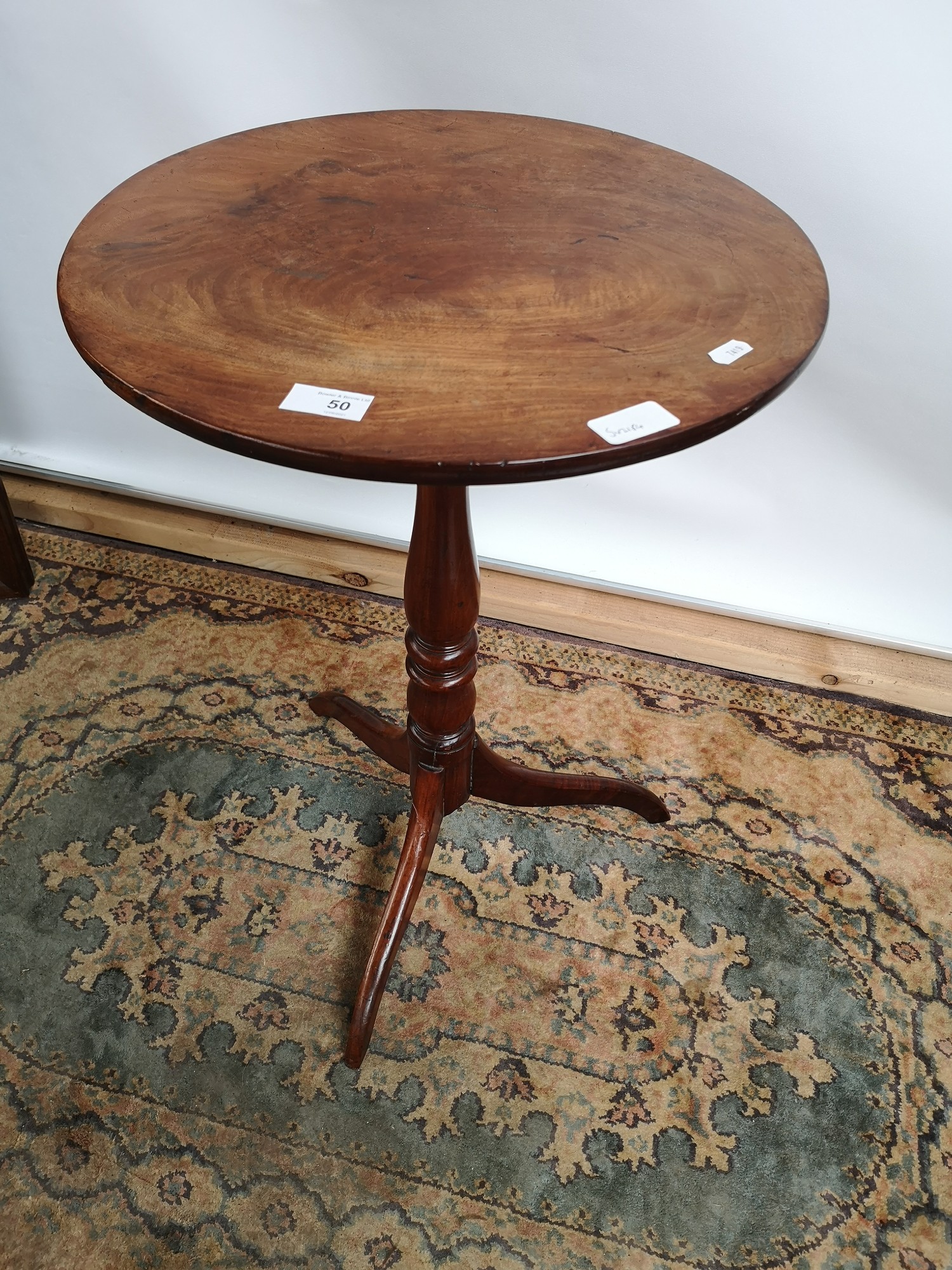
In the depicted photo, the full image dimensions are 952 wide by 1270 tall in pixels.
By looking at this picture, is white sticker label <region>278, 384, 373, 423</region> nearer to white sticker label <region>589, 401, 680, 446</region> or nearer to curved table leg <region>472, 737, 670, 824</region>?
white sticker label <region>589, 401, 680, 446</region>

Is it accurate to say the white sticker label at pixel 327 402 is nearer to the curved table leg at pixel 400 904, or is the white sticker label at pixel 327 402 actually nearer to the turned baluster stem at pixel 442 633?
the turned baluster stem at pixel 442 633

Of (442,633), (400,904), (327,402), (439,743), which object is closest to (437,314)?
(327,402)

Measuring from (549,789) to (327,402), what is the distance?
802 mm

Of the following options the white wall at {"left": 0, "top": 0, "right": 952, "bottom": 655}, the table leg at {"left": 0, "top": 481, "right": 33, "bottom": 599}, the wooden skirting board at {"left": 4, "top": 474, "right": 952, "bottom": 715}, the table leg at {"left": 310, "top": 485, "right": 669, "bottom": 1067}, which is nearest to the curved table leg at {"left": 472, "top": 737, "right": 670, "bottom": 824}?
the table leg at {"left": 310, "top": 485, "right": 669, "bottom": 1067}

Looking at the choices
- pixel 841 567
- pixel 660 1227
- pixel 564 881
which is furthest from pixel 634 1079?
pixel 841 567

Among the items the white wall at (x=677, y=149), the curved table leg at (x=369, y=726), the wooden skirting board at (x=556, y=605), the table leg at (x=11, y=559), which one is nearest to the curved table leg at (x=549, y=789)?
the curved table leg at (x=369, y=726)

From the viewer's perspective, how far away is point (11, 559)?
1.84 m

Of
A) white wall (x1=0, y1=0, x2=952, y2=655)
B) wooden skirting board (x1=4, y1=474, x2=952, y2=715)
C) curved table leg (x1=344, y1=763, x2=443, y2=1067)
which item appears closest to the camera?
curved table leg (x1=344, y1=763, x2=443, y2=1067)

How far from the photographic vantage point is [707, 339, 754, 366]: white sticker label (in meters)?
0.86

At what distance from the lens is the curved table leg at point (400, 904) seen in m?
1.20

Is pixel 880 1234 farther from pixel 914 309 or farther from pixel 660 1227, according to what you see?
pixel 914 309

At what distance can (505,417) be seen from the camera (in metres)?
0.78

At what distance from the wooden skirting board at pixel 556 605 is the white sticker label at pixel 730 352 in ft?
3.18

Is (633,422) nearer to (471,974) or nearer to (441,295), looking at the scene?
(441,295)
